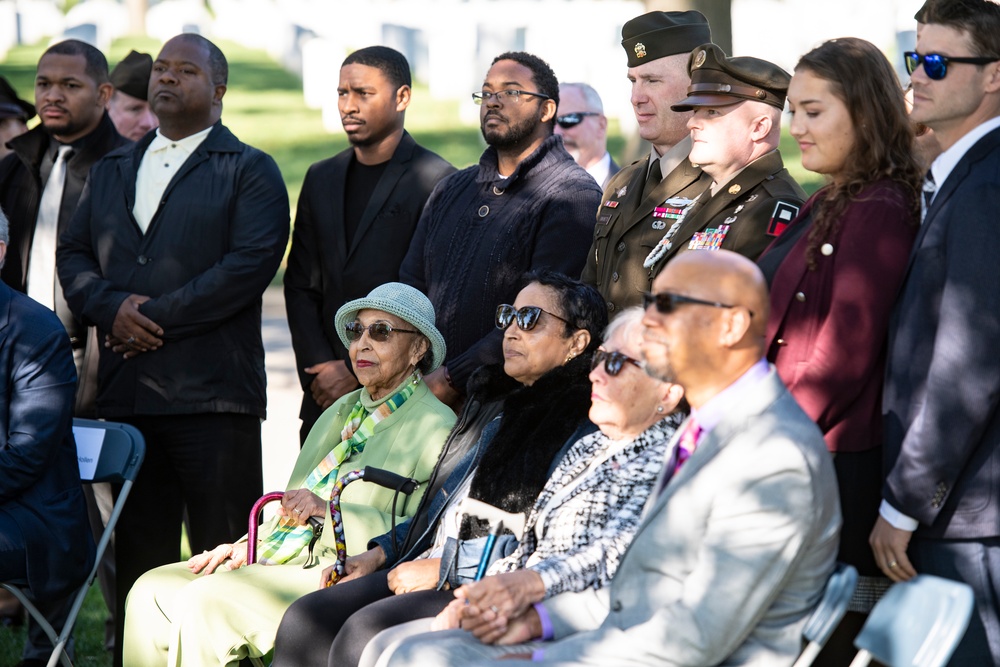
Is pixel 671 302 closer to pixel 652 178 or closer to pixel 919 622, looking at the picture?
pixel 919 622

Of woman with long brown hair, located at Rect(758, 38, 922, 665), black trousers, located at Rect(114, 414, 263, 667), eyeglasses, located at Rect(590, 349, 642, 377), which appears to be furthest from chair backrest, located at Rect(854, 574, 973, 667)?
black trousers, located at Rect(114, 414, 263, 667)

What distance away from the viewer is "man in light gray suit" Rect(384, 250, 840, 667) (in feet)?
10.8

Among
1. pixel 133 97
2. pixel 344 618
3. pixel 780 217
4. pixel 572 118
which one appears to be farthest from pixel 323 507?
pixel 133 97

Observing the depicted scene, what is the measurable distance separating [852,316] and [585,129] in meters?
5.11

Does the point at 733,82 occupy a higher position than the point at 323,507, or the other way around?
the point at 733,82

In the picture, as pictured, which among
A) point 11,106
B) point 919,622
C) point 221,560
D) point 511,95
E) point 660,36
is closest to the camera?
point 919,622

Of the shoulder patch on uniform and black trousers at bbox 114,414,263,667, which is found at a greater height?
the shoulder patch on uniform

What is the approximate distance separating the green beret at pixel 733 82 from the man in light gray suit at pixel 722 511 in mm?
1257

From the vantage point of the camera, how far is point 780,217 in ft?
14.5

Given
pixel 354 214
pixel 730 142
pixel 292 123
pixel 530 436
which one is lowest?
pixel 530 436

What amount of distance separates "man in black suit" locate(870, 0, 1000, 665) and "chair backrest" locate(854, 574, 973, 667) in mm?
217

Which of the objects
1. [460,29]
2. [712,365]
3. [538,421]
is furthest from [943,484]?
[460,29]

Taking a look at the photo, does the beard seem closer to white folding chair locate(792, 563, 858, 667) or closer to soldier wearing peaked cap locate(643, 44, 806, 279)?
soldier wearing peaked cap locate(643, 44, 806, 279)

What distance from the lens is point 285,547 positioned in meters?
5.09
